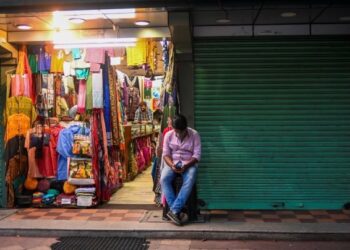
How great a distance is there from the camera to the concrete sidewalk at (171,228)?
6.92 meters

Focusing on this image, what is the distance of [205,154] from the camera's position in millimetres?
8344

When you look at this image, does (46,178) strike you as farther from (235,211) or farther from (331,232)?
(331,232)

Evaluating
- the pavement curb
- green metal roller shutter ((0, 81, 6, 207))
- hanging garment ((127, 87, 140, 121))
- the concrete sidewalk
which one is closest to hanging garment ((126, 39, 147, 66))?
green metal roller shutter ((0, 81, 6, 207))

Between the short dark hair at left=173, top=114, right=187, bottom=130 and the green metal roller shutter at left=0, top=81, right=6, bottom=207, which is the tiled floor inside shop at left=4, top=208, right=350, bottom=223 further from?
the short dark hair at left=173, top=114, right=187, bottom=130

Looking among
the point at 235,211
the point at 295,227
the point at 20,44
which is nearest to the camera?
the point at 295,227

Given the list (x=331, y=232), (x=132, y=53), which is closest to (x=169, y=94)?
(x=132, y=53)

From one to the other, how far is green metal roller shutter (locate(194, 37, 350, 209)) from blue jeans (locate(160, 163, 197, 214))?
0.92m

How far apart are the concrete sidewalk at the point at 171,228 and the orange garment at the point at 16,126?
1582 mm

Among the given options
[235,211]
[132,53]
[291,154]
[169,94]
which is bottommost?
[235,211]

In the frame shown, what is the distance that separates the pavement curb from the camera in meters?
6.86

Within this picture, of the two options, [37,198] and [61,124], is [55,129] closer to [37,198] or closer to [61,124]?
[61,124]

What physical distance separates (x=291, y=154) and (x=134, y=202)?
9.99 feet

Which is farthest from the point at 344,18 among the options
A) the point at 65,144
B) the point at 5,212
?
the point at 5,212

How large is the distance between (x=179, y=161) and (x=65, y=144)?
239 centimetres
